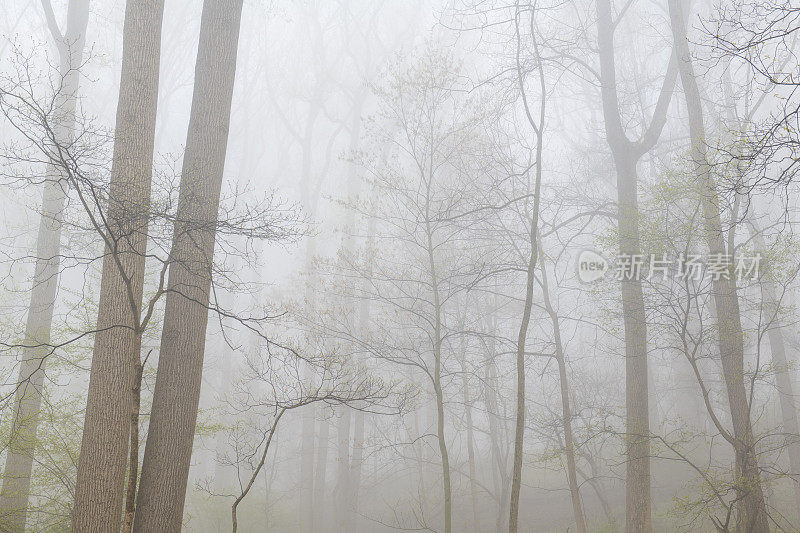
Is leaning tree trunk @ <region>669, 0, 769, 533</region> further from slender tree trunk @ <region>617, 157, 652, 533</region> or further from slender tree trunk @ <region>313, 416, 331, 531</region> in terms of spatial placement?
slender tree trunk @ <region>313, 416, 331, 531</region>

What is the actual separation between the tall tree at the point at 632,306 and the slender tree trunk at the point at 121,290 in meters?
5.76

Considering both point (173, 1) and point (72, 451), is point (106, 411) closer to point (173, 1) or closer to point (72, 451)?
→ point (72, 451)

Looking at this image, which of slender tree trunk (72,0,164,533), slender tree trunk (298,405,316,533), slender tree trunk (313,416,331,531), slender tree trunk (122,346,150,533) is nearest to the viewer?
slender tree trunk (122,346,150,533)

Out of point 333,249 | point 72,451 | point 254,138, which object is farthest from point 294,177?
point 72,451

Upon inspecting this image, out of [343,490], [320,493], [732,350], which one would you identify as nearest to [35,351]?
[343,490]

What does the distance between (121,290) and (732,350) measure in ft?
21.9

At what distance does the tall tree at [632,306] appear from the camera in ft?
23.3

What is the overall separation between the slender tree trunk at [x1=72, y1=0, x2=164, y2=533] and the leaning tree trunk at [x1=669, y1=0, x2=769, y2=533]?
525cm

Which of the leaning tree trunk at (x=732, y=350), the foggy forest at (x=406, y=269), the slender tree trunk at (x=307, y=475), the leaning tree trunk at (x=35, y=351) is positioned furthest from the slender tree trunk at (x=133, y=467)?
the slender tree trunk at (x=307, y=475)

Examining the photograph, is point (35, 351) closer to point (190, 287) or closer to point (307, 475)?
point (190, 287)

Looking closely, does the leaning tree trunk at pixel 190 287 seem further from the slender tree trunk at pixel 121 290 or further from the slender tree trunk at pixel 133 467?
the slender tree trunk at pixel 133 467

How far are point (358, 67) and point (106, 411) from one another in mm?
16259

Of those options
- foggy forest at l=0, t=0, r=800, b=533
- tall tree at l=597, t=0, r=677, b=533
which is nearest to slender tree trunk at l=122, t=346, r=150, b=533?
foggy forest at l=0, t=0, r=800, b=533

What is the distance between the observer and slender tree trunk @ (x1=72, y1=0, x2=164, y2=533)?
4.21 metres
